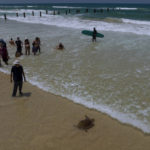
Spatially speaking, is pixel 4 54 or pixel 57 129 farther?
pixel 4 54

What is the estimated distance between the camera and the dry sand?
463 centimetres

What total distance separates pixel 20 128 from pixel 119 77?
197 inches

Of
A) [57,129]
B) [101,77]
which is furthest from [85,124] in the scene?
[101,77]

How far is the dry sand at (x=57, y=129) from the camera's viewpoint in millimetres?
4629

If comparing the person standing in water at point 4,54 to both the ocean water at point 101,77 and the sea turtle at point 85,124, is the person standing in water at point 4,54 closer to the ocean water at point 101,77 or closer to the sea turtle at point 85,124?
the ocean water at point 101,77

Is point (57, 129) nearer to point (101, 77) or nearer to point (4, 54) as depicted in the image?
point (101, 77)

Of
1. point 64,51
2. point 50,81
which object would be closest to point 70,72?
point 50,81

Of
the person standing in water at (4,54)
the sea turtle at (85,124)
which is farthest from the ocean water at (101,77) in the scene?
the sea turtle at (85,124)

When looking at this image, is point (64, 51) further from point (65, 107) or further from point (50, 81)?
point (65, 107)

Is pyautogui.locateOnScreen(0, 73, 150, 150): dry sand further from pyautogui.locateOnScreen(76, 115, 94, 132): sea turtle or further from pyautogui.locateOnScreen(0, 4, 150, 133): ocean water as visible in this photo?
pyautogui.locateOnScreen(0, 4, 150, 133): ocean water

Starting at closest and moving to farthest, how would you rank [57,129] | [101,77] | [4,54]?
1. [57,129]
2. [101,77]
3. [4,54]

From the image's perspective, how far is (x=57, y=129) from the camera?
203 inches

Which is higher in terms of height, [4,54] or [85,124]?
[4,54]

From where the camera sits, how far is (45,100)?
21.9 feet
